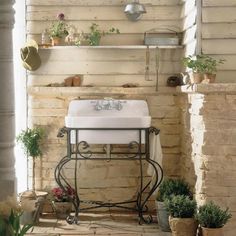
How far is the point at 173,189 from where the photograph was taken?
15.9 feet

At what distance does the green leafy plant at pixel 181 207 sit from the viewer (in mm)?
4289

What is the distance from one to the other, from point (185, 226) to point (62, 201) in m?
1.53

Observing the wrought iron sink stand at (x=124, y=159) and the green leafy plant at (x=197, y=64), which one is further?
the wrought iron sink stand at (x=124, y=159)

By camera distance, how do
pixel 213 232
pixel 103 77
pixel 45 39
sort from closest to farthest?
pixel 213 232, pixel 45 39, pixel 103 77

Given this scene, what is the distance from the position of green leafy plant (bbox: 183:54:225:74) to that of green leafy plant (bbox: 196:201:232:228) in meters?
1.15

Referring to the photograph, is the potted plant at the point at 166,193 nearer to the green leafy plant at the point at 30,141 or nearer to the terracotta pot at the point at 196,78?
the terracotta pot at the point at 196,78

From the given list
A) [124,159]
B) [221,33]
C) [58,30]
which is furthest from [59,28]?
[221,33]

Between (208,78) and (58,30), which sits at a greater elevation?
(58,30)

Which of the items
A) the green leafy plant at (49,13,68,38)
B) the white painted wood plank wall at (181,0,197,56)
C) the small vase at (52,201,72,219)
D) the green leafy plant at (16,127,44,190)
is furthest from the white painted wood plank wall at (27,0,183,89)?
the small vase at (52,201,72,219)

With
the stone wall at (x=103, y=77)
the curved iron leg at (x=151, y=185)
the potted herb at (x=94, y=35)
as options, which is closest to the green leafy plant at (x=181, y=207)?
the curved iron leg at (x=151, y=185)

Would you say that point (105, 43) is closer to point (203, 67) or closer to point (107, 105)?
point (107, 105)

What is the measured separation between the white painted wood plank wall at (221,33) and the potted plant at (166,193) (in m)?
1.11

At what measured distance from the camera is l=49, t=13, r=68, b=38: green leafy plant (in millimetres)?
5270

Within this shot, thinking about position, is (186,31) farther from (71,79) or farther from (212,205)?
(212,205)
